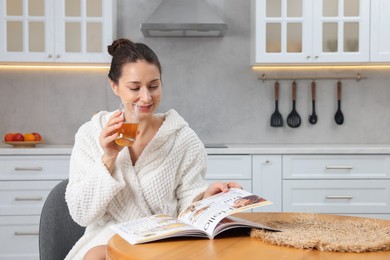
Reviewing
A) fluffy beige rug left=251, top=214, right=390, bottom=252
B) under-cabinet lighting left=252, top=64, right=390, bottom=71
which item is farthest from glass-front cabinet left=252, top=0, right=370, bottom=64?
fluffy beige rug left=251, top=214, right=390, bottom=252

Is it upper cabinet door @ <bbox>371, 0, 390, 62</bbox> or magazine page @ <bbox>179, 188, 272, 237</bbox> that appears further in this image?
upper cabinet door @ <bbox>371, 0, 390, 62</bbox>

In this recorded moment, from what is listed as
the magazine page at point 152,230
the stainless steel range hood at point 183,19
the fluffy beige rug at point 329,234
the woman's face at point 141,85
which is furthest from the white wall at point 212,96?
the magazine page at point 152,230

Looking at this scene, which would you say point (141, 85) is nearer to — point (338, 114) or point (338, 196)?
point (338, 196)

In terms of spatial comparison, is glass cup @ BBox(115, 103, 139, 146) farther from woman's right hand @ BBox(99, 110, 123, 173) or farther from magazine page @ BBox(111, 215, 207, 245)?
magazine page @ BBox(111, 215, 207, 245)

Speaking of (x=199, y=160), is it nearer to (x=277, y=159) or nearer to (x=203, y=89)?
(x=277, y=159)

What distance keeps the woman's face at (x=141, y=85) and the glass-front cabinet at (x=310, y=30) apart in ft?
6.66

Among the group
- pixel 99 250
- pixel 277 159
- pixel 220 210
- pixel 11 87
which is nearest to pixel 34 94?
pixel 11 87

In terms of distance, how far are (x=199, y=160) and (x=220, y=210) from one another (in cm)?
64

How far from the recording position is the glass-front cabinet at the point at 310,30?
12.7ft

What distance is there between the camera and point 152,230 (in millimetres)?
1372

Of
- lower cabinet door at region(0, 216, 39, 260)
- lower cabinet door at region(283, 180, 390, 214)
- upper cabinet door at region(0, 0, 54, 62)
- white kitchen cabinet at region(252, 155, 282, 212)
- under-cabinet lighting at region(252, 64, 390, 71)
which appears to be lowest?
lower cabinet door at region(0, 216, 39, 260)

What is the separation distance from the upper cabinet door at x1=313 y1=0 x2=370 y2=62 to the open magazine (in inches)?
101

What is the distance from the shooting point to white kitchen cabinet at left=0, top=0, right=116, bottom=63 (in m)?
3.83

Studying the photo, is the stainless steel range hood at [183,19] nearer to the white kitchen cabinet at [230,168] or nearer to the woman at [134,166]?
the white kitchen cabinet at [230,168]
